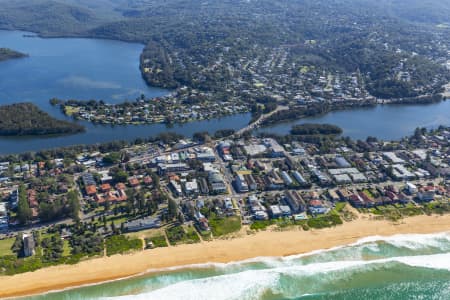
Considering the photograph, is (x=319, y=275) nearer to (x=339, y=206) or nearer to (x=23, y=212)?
(x=339, y=206)

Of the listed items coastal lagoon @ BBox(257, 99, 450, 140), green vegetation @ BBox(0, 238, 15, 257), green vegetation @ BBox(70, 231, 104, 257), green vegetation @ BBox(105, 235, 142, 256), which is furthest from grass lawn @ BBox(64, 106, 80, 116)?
green vegetation @ BBox(105, 235, 142, 256)

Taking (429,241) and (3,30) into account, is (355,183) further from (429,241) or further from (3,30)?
(3,30)

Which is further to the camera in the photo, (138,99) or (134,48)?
(134,48)

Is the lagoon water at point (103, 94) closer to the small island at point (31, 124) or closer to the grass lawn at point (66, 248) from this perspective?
the small island at point (31, 124)

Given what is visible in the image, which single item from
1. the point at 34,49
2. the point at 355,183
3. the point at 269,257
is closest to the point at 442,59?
the point at 355,183

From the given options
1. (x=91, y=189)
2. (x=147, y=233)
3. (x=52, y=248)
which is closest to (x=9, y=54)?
(x=91, y=189)

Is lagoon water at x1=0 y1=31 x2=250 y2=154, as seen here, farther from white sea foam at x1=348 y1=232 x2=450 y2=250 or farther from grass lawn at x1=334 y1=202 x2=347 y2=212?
white sea foam at x1=348 y1=232 x2=450 y2=250
